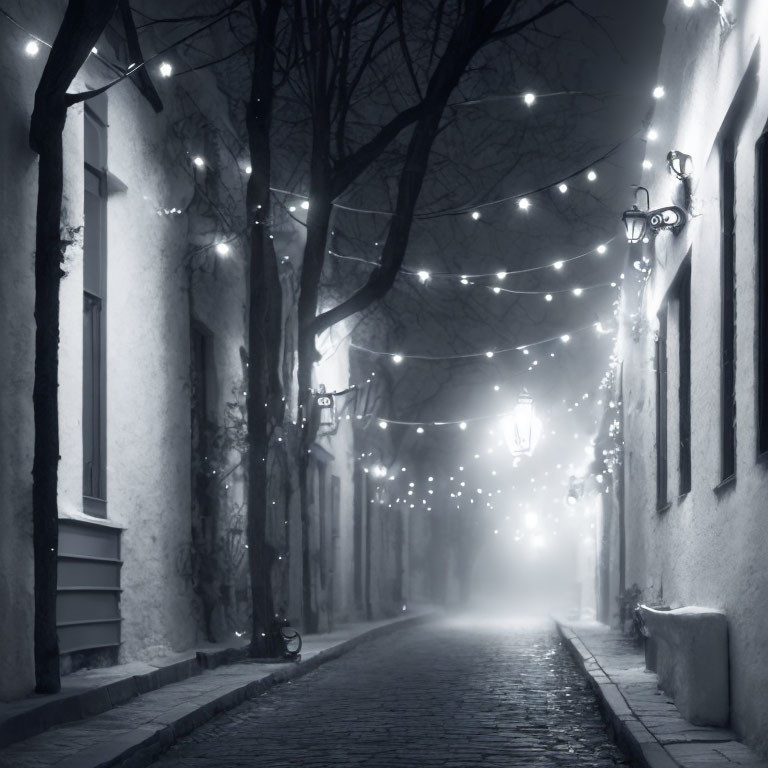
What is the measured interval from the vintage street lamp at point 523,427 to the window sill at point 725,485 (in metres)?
11.5

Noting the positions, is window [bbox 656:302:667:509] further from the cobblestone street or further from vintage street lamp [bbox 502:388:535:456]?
vintage street lamp [bbox 502:388:535:456]

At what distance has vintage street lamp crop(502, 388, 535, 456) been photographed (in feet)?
66.8

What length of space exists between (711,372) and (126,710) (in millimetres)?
4580

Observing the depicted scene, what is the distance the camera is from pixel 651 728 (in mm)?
7590

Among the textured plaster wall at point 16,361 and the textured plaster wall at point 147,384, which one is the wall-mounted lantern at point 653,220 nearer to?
the textured plaster wall at point 147,384

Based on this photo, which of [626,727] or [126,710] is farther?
[126,710]

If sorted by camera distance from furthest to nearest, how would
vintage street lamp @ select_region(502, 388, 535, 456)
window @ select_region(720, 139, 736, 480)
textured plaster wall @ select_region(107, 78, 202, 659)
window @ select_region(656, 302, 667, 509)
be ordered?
vintage street lamp @ select_region(502, 388, 535, 456), window @ select_region(656, 302, 667, 509), textured plaster wall @ select_region(107, 78, 202, 659), window @ select_region(720, 139, 736, 480)

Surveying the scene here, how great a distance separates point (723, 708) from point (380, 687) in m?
4.61

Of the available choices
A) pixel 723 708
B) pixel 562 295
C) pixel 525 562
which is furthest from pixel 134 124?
pixel 525 562

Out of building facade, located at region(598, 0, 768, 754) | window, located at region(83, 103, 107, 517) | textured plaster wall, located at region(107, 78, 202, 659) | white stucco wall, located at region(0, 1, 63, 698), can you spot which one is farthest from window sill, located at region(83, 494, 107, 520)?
building facade, located at region(598, 0, 768, 754)

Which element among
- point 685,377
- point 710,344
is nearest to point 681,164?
point 685,377

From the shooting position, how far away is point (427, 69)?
16.7 metres

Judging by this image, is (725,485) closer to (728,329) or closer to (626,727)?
(728,329)

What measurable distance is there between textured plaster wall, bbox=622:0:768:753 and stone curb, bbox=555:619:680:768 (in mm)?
508
